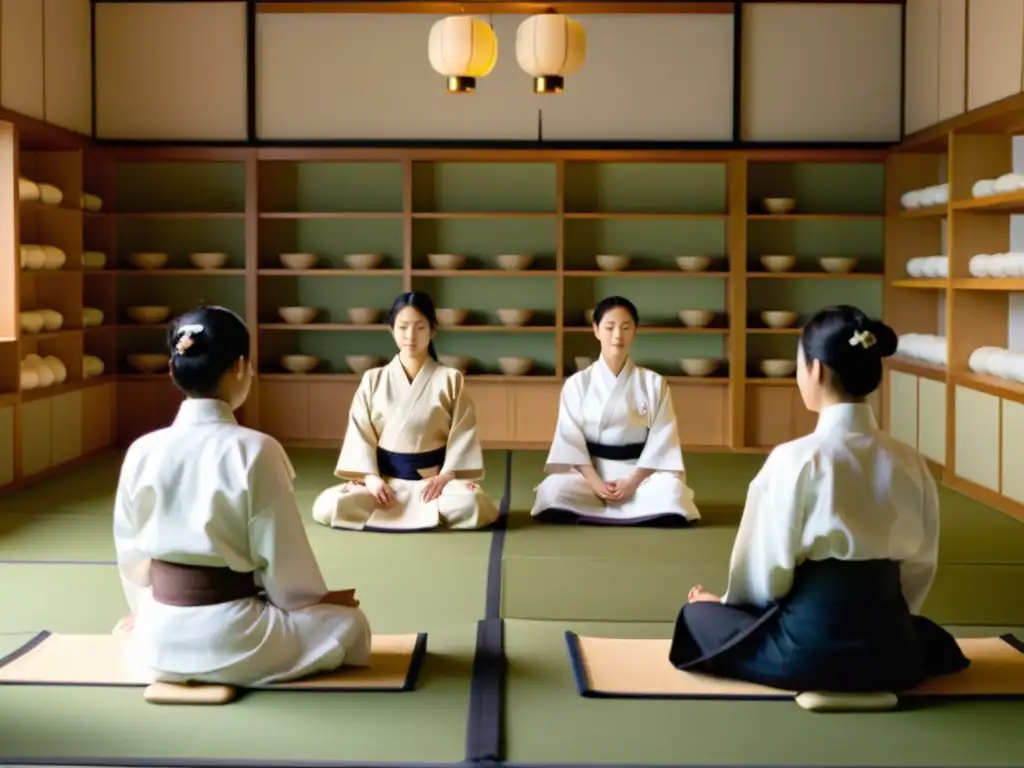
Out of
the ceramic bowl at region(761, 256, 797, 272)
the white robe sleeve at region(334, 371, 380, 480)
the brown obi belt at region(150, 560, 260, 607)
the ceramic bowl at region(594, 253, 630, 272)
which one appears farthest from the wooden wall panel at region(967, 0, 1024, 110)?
the brown obi belt at region(150, 560, 260, 607)

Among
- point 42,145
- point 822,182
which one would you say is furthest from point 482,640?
point 822,182

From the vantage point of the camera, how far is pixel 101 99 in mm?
8867

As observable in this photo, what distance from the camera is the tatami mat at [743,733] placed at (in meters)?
3.02

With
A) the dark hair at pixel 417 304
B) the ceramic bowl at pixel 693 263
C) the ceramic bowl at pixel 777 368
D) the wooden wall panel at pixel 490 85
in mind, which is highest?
the wooden wall panel at pixel 490 85

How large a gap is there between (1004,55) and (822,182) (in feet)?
8.68

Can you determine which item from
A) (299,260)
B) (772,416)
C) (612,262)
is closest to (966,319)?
(772,416)

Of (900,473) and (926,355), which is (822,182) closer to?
(926,355)

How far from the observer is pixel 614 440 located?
6.26 metres

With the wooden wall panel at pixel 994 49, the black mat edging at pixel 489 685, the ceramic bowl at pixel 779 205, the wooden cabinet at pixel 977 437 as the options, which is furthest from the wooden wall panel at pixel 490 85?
the black mat edging at pixel 489 685

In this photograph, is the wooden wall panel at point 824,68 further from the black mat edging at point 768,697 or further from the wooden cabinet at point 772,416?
the black mat edging at point 768,697

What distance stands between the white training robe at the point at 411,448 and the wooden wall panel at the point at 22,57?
276cm

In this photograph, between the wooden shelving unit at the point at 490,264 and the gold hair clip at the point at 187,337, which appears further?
the wooden shelving unit at the point at 490,264

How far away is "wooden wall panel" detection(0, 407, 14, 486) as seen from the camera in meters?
6.98

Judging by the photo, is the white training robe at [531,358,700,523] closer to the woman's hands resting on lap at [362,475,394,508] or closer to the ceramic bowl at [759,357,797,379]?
the woman's hands resting on lap at [362,475,394,508]
